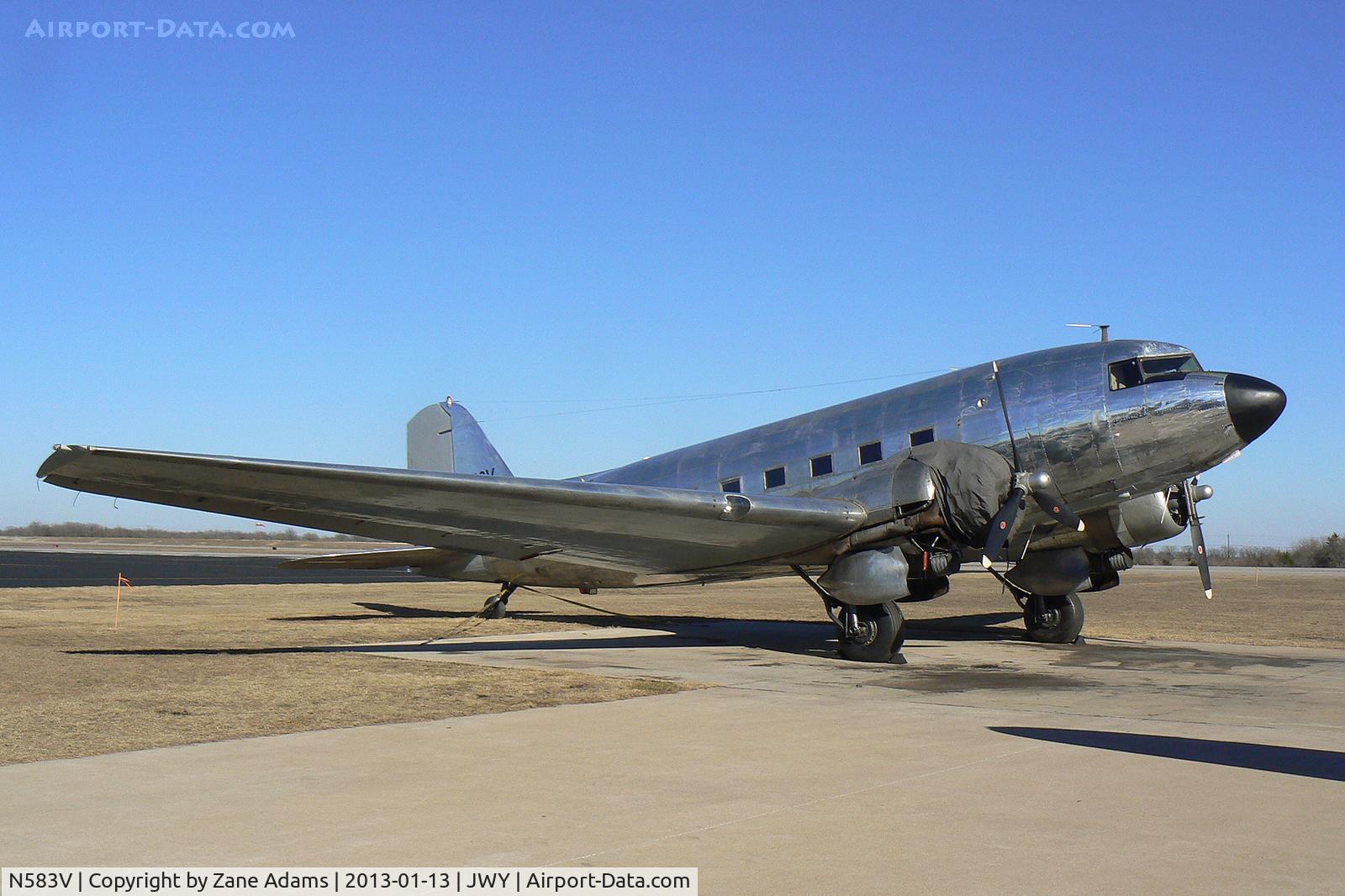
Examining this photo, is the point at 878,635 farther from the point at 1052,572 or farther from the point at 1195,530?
the point at 1195,530

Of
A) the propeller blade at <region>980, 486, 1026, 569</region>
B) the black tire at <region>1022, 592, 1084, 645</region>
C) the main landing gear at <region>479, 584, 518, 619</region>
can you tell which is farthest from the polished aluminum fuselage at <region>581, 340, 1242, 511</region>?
the main landing gear at <region>479, 584, 518, 619</region>

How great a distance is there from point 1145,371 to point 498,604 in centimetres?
1363

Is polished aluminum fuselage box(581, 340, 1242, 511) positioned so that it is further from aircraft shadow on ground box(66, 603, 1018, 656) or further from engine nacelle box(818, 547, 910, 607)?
aircraft shadow on ground box(66, 603, 1018, 656)

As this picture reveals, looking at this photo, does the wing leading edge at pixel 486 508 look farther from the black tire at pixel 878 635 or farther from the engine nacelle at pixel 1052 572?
the engine nacelle at pixel 1052 572

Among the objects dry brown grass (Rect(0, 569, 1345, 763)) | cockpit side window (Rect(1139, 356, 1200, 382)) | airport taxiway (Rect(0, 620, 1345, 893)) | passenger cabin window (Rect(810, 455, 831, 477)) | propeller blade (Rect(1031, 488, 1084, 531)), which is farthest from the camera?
passenger cabin window (Rect(810, 455, 831, 477))

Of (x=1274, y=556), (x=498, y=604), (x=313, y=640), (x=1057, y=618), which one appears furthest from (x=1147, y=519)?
(x=1274, y=556)

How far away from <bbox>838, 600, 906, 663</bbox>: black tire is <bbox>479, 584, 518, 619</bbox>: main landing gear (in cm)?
772

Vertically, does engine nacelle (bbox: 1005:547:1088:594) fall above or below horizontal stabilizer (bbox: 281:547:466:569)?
below

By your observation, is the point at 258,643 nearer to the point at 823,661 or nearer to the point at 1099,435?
the point at 823,661

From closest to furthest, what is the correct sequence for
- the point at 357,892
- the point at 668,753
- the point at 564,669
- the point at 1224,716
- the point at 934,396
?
the point at 357,892 → the point at 668,753 → the point at 1224,716 → the point at 564,669 → the point at 934,396

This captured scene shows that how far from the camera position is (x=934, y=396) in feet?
54.8

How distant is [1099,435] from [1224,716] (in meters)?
5.94

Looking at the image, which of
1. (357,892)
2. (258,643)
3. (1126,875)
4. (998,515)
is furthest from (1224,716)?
(258,643)

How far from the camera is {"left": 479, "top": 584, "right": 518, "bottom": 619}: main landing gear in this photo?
21.7 metres
